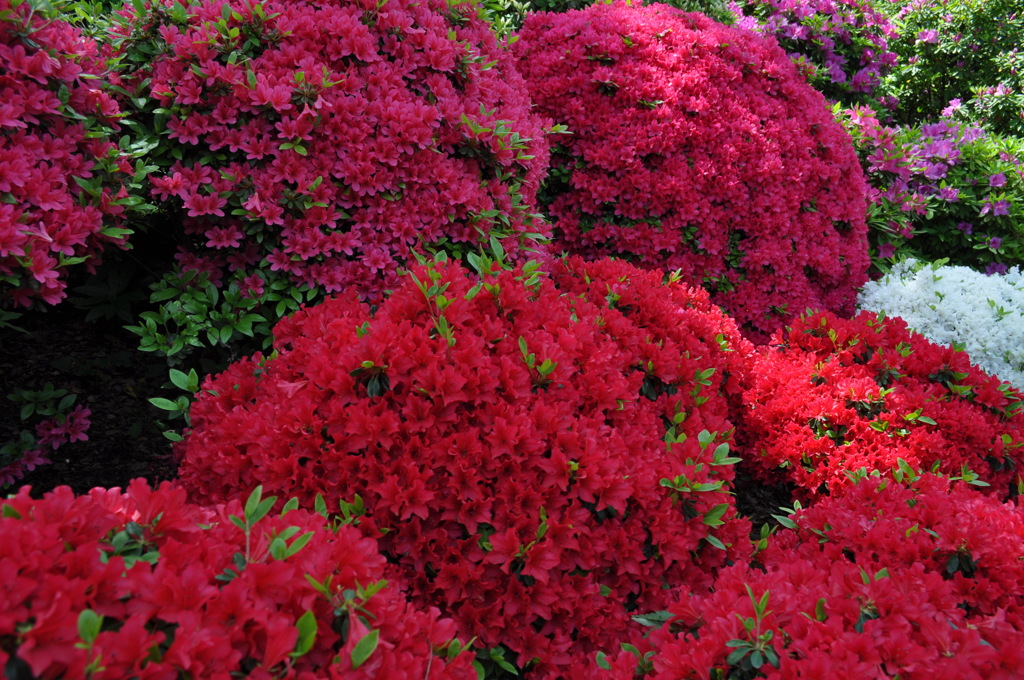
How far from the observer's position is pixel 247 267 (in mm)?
2699

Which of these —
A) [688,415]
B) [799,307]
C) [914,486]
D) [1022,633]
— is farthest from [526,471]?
[799,307]

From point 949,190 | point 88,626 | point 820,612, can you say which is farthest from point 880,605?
point 949,190

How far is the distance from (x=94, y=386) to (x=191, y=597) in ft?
7.33

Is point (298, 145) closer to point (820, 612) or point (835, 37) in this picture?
point (820, 612)

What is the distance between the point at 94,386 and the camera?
2.93 m

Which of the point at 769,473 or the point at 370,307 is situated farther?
the point at 769,473

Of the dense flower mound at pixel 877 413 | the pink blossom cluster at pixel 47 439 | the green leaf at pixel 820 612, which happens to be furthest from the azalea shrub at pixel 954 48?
the pink blossom cluster at pixel 47 439

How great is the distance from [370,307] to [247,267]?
0.57 m

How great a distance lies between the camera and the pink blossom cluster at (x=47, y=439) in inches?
103

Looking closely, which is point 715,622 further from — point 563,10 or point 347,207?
point 563,10

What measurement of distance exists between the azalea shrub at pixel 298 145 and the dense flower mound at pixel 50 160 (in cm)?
22

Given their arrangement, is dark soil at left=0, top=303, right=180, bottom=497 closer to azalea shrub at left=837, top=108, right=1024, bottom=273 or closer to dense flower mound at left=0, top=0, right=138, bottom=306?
dense flower mound at left=0, top=0, right=138, bottom=306

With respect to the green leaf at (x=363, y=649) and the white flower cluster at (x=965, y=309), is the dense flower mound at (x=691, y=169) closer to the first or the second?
the white flower cluster at (x=965, y=309)

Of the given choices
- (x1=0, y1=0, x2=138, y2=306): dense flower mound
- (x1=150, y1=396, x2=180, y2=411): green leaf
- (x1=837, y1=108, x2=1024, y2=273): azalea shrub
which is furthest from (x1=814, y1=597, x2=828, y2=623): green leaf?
(x1=837, y1=108, x2=1024, y2=273): azalea shrub
